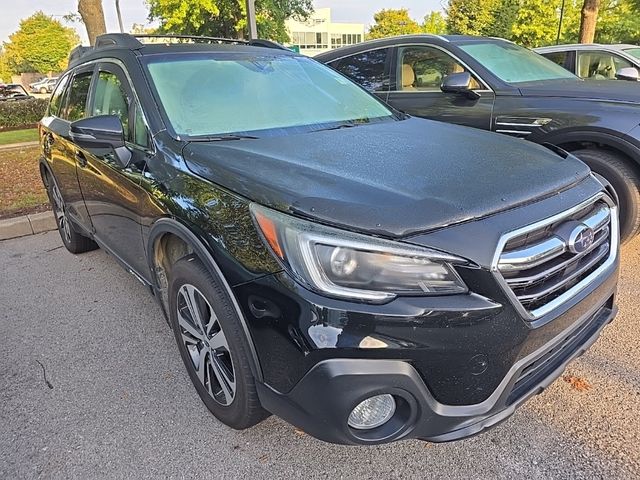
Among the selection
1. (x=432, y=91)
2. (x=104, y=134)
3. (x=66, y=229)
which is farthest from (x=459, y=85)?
(x=66, y=229)

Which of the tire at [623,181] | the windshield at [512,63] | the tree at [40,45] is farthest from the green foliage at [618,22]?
the tree at [40,45]

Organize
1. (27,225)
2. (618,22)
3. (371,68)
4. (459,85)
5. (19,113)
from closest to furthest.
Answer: (459,85), (371,68), (27,225), (19,113), (618,22)

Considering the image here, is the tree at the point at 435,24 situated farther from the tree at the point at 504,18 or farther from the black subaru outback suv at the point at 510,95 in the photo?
the black subaru outback suv at the point at 510,95

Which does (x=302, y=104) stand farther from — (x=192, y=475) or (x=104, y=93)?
(x=192, y=475)

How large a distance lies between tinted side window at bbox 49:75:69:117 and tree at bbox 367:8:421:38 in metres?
57.6

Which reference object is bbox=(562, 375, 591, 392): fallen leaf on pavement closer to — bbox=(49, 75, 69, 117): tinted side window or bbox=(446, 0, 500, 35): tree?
bbox=(49, 75, 69, 117): tinted side window

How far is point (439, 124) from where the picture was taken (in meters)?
2.94

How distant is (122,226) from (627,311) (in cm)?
321

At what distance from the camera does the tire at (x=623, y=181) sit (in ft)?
11.7

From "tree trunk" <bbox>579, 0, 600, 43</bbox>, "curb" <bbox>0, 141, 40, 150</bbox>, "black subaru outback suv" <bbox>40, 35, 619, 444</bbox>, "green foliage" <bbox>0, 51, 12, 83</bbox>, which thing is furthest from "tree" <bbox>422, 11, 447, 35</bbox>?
"green foliage" <bbox>0, 51, 12, 83</bbox>

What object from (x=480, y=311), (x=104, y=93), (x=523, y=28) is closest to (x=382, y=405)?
(x=480, y=311)

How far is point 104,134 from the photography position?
262 centimetres

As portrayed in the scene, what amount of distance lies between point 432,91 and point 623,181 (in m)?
1.89

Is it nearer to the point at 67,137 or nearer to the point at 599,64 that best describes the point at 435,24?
the point at 599,64
